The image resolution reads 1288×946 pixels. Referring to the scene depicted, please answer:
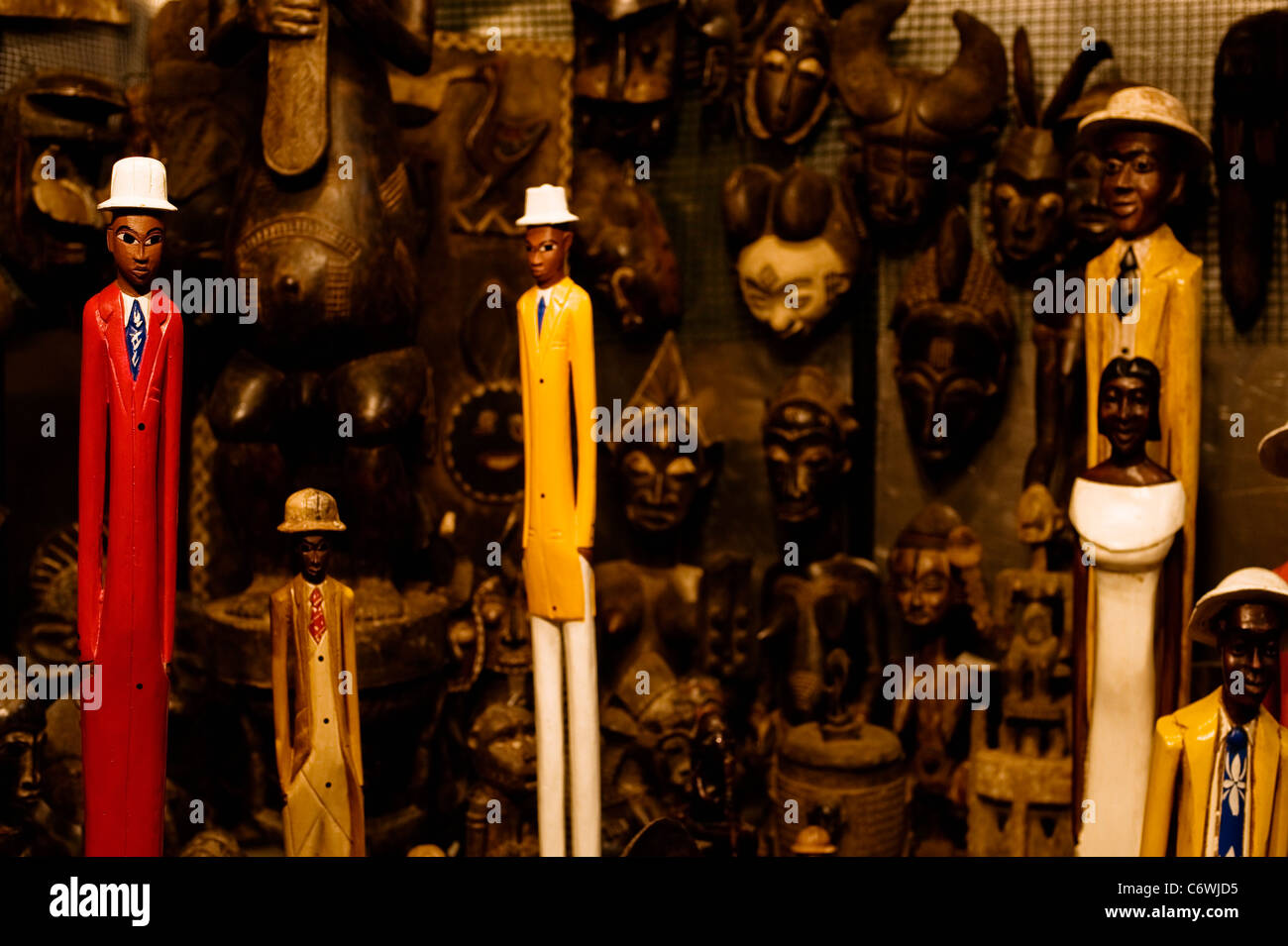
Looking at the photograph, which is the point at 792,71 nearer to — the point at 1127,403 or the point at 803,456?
the point at 803,456

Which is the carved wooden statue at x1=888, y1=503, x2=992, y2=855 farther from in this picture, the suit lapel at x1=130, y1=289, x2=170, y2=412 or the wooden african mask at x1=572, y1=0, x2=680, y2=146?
the suit lapel at x1=130, y1=289, x2=170, y2=412

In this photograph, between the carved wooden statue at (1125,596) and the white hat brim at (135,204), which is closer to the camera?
the white hat brim at (135,204)

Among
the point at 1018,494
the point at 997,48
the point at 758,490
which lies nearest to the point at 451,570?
the point at 758,490

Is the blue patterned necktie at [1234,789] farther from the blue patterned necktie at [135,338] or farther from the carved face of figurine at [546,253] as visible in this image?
the blue patterned necktie at [135,338]

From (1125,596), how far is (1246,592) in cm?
57

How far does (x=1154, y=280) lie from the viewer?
3.96 meters

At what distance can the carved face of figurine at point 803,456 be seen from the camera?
17.0ft

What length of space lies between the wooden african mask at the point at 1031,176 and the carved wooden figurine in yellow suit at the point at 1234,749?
2115mm

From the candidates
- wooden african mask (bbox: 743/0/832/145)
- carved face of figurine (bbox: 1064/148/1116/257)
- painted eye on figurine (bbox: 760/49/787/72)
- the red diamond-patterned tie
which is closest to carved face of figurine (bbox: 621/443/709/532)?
wooden african mask (bbox: 743/0/832/145)

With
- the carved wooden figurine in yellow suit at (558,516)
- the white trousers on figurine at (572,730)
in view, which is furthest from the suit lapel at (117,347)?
the white trousers on figurine at (572,730)

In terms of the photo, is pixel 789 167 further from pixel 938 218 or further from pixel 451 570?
pixel 451 570

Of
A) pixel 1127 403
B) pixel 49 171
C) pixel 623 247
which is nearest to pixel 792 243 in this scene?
pixel 623 247

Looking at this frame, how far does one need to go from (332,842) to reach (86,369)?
1.25 metres

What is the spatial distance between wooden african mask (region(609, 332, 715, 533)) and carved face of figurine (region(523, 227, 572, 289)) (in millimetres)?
1336
